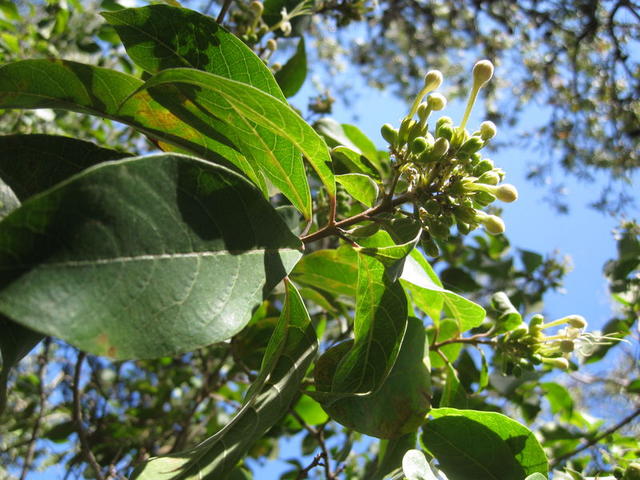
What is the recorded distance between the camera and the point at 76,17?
5281mm

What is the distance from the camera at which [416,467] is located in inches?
51.3

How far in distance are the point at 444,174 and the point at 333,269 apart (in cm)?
55

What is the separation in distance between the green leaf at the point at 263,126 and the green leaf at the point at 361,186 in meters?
0.04

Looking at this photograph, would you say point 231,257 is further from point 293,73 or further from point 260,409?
point 293,73

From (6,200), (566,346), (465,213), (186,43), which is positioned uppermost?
(566,346)

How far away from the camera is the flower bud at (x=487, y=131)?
1445 mm

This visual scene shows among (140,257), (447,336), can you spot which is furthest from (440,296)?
(140,257)

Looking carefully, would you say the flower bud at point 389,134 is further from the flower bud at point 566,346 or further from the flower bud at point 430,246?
the flower bud at point 566,346

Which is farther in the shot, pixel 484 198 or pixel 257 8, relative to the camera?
pixel 257 8

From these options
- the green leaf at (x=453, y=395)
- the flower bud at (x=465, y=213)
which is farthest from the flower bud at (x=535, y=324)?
the flower bud at (x=465, y=213)

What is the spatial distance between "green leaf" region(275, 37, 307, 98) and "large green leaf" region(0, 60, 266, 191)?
1189mm

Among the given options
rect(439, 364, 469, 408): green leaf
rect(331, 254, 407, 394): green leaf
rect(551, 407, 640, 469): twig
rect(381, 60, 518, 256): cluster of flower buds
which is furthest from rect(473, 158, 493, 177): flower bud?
rect(551, 407, 640, 469): twig

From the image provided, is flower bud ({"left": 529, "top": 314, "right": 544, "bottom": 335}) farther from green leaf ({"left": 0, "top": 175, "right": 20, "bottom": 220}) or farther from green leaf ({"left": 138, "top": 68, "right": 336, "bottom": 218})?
green leaf ({"left": 0, "top": 175, "right": 20, "bottom": 220})

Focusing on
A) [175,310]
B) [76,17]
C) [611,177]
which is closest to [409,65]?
[611,177]
